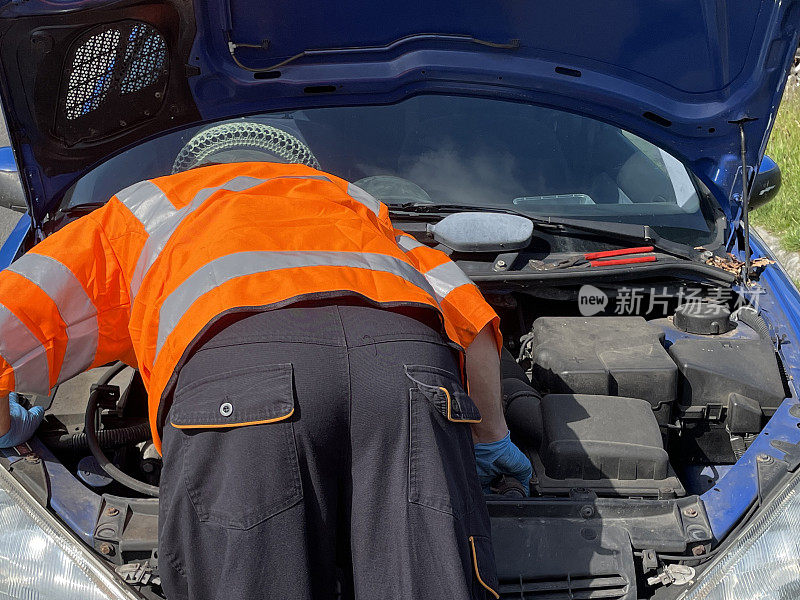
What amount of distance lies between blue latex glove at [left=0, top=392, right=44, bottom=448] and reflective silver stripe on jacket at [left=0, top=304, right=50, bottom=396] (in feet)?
0.79

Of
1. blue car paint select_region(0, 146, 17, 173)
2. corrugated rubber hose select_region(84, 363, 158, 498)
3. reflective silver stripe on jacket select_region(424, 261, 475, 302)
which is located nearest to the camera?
reflective silver stripe on jacket select_region(424, 261, 475, 302)

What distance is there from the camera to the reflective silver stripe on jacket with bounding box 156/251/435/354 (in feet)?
5.28

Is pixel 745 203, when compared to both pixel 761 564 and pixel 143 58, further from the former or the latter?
pixel 143 58

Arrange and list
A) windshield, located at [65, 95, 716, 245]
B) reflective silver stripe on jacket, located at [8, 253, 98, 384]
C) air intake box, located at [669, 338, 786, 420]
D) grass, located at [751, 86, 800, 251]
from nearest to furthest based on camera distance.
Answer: reflective silver stripe on jacket, located at [8, 253, 98, 384] < air intake box, located at [669, 338, 786, 420] < windshield, located at [65, 95, 716, 245] < grass, located at [751, 86, 800, 251]

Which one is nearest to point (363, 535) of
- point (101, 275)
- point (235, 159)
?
point (101, 275)

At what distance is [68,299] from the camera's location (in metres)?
1.90

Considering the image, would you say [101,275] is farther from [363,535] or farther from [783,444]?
[783,444]

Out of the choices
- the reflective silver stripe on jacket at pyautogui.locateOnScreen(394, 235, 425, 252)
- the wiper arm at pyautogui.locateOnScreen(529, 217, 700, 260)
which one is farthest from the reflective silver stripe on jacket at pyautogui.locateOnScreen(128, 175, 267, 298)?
the wiper arm at pyautogui.locateOnScreen(529, 217, 700, 260)

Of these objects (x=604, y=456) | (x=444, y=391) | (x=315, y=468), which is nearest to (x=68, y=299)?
(x=315, y=468)

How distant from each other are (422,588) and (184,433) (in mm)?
515

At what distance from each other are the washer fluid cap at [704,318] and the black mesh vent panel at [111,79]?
1.83 m

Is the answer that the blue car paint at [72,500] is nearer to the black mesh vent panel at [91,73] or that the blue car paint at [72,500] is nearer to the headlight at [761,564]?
the black mesh vent panel at [91,73]

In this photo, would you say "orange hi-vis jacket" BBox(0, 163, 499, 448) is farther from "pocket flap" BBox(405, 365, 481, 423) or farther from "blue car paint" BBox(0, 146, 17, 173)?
"blue car paint" BBox(0, 146, 17, 173)

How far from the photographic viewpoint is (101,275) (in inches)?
76.8
